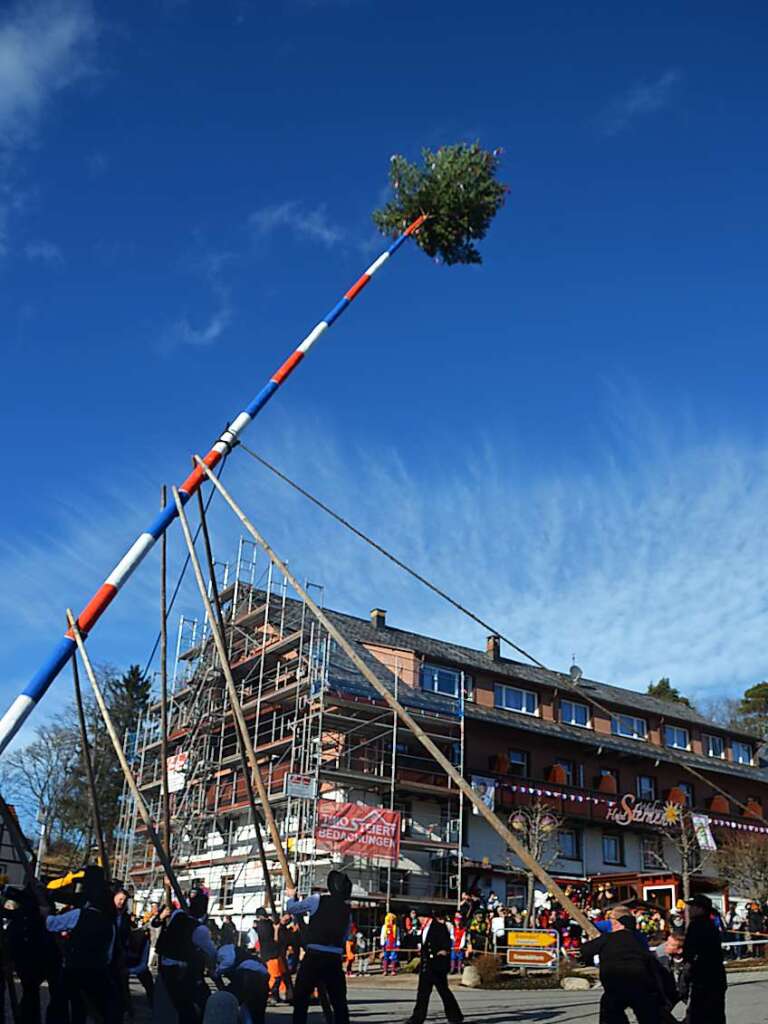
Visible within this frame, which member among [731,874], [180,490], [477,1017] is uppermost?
[180,490]

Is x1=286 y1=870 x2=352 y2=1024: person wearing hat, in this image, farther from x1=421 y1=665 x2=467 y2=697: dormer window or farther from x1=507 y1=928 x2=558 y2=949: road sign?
x1=421 y1=665 x2=467 y2=697: dormer window

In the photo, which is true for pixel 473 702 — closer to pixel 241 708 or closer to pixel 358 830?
pixel 358 830

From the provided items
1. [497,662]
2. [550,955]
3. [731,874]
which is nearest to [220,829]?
[497,662]

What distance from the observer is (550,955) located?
2269cm

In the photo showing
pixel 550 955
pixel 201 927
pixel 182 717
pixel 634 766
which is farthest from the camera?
pixel 634 766

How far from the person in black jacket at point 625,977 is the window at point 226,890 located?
1145 inches

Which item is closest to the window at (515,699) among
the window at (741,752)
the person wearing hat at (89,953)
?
the window at (741,752)

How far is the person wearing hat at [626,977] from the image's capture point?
851 cm

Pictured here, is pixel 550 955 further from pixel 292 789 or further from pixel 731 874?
pixel 731 874

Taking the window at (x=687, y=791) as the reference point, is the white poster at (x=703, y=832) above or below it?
below

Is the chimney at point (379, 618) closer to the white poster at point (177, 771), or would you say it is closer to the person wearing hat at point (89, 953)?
the white poster at point (177, 771)

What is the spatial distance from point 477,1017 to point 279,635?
25614mm

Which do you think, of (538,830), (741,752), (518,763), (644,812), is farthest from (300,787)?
(741,752)

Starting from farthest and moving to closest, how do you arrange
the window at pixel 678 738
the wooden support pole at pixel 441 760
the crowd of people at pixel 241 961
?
the window at pixel 678 738 → the crowd of people at pixel 241 961 → the wooden support pole at pixel 441 760
